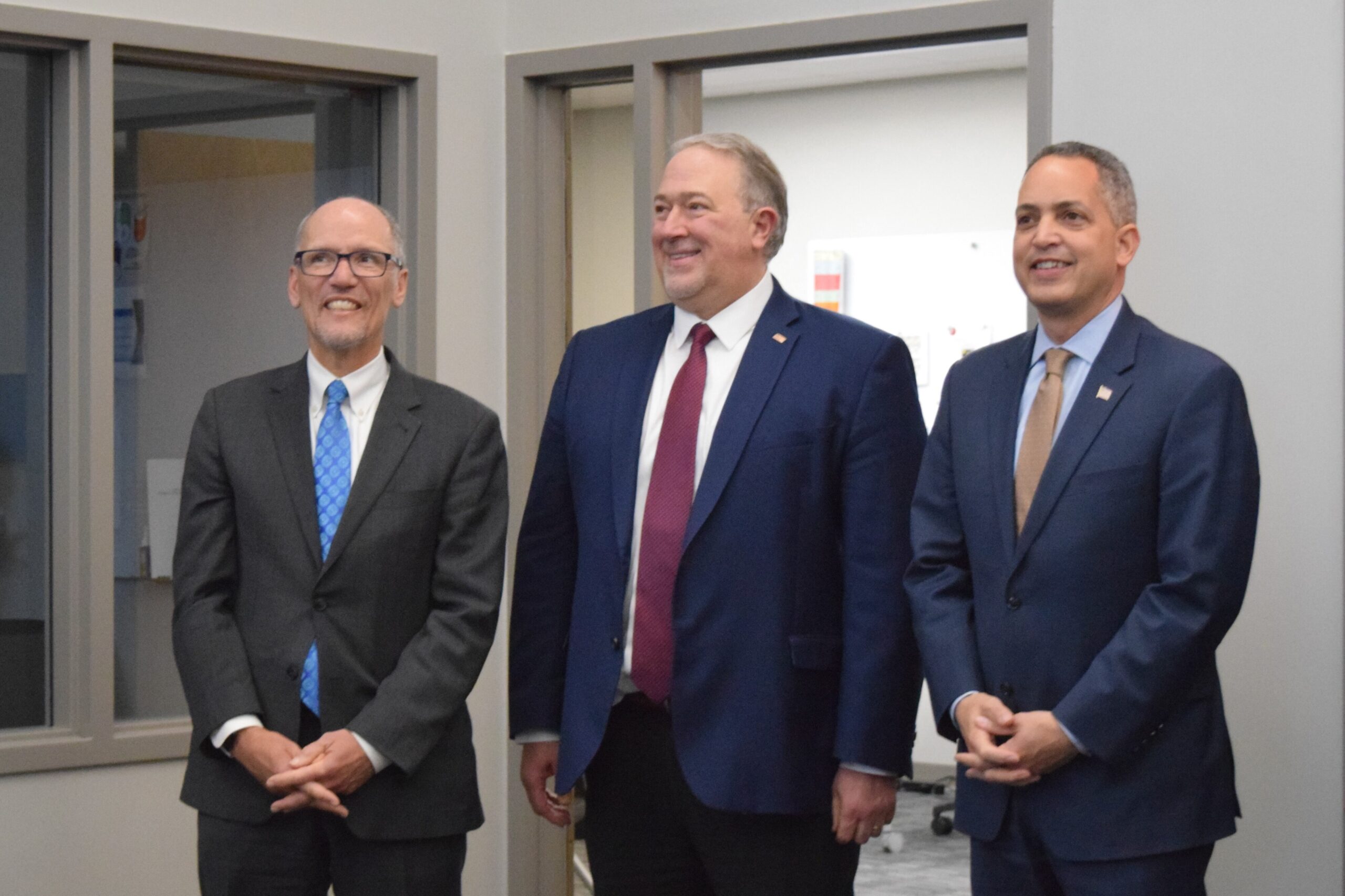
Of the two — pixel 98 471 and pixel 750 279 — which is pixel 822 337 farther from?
pixel 98 471

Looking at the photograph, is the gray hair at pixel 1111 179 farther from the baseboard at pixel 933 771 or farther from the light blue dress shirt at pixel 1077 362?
the baseboard at pixel 933 771

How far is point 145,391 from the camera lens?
3986 millimetres

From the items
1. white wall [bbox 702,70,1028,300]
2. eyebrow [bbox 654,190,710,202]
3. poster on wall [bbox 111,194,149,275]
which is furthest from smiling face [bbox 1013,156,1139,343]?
white wall [bbox 702,70,1028,300]

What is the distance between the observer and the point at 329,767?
2.51m

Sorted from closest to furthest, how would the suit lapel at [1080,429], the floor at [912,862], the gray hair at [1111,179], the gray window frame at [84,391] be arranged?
the suit lapel at [1080,429], the gray hair at [1111,179], the gray window frame at [84,391], the floor at [912,862]

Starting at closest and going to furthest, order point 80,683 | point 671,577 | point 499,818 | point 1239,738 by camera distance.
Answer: point 671,577 → point 1239,738 → point 80,683 → point 499,818

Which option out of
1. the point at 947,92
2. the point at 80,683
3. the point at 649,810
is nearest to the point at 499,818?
the point at 80,683

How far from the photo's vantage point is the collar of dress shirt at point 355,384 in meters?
2.74

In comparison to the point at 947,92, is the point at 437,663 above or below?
below

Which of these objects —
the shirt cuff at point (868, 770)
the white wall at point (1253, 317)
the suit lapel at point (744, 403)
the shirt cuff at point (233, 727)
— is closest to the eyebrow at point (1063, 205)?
the suit lapel at point (744, 403)

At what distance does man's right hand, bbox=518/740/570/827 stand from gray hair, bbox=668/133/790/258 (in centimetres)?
93

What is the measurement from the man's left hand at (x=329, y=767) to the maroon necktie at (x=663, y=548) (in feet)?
1.48

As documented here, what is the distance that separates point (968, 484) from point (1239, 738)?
118cm

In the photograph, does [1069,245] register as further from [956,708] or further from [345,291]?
[345,291]
